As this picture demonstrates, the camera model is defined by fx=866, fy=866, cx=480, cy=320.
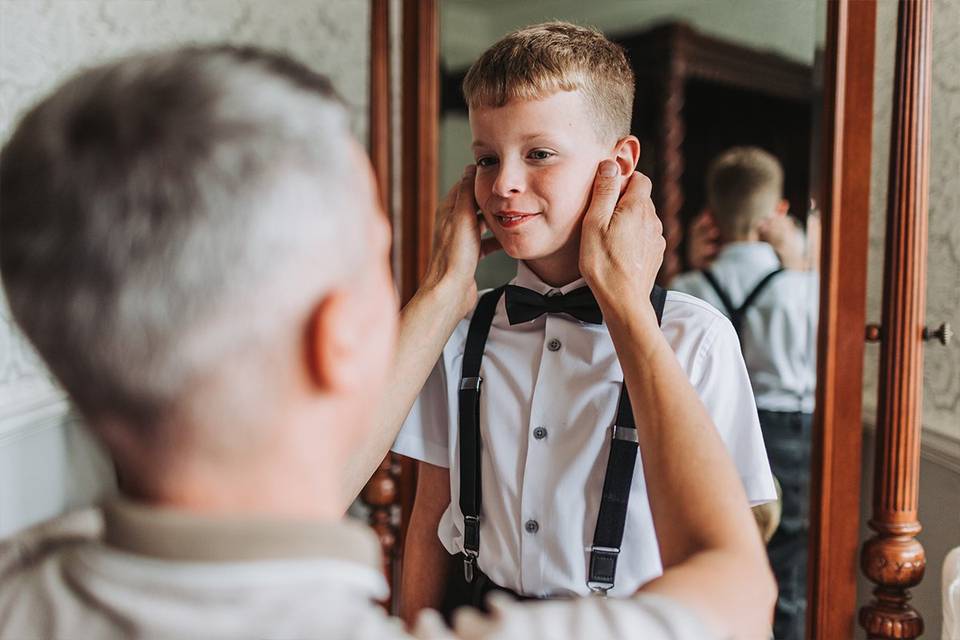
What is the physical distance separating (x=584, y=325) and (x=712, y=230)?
0.63 meters

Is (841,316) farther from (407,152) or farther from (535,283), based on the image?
(407,152)

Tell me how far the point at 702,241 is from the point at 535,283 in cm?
61

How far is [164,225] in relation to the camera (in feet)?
1.58

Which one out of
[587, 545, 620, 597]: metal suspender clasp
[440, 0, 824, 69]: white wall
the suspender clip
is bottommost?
the suspender clip

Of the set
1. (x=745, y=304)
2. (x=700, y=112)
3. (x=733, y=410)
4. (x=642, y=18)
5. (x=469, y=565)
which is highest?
(x=642, y=18)

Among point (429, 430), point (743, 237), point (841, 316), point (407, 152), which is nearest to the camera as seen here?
point (429, 430)

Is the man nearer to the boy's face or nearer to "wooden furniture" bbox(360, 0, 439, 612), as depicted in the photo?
the boy's face

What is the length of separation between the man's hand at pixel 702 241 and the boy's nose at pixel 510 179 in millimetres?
660

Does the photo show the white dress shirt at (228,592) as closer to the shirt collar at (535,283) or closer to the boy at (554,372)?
the boy at (554,372)

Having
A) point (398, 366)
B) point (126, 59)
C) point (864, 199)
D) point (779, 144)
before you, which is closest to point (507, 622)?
point (126, 59)

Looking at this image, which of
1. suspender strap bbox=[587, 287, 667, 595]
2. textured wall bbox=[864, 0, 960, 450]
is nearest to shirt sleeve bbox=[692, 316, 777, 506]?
suspender strap bbox=[587, 287, 667, 595]

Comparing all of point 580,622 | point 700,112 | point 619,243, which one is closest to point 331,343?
point 580,622

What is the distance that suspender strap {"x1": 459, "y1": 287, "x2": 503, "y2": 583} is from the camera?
1.09 metres

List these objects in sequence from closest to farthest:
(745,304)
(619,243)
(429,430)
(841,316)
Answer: (619,243) → (429,430) → (841,316) → (745,304)
